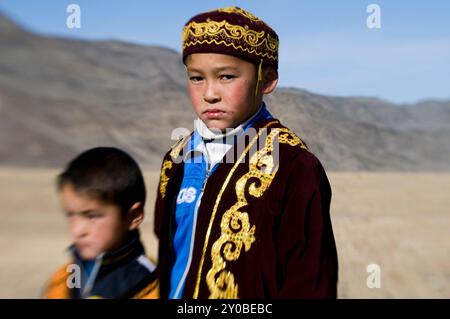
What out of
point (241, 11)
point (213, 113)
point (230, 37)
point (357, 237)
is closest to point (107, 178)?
point (213, 113)

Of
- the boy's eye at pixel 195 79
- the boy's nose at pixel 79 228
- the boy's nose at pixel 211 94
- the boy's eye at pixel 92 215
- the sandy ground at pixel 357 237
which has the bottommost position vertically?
the sandy ground at pixel 357 237

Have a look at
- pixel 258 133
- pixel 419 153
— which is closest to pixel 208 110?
pixel 258 133

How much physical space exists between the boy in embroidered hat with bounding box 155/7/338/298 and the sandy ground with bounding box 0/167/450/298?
92.0 inches

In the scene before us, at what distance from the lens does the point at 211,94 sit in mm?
2035

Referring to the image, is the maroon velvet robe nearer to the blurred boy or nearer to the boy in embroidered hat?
the boy in embroidered hat

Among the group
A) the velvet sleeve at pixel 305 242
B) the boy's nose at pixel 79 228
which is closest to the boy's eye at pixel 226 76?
the velvet sleeve at pixel 305 242

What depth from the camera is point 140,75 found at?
743 cm

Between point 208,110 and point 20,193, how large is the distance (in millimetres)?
15737

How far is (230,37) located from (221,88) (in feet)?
0.55

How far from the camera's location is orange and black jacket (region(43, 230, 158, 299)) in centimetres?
188

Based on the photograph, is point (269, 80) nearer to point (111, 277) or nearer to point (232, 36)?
point (232, 36)

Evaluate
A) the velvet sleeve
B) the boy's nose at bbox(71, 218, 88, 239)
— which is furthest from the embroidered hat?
the boy's nose at bbox(71, 218, 88, 239)

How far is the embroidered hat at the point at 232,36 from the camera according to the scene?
207 cm

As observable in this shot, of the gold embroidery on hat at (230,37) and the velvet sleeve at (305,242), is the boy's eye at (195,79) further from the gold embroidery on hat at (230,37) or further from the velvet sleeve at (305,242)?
the velvet sleeve at (305,242)
